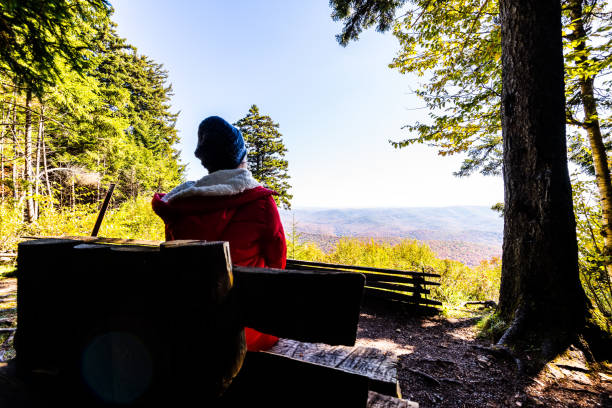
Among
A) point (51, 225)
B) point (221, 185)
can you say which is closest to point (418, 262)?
point (221, 185)

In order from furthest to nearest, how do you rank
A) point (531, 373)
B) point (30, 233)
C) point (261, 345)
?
point (30, 233)
point (531, 373)
point (261, 345)

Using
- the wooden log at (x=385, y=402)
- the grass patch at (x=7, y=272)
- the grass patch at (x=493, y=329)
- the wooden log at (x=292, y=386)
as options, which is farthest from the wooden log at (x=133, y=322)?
the grass patch at (x=7, y=272)

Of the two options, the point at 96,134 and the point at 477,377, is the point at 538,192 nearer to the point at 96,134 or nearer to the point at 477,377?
the point at 477,377

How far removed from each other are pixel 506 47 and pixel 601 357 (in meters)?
4.57

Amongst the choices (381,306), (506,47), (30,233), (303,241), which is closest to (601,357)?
(381,306)

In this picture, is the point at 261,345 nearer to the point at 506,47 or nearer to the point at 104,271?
the point at 104,271

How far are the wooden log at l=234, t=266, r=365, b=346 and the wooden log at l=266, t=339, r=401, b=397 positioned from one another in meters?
0.45

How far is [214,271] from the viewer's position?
0.61 m

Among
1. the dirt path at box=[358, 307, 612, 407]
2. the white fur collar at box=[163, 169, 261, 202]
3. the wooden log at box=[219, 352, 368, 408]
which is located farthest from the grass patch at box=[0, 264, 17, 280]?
the dirt path at box=[358, 307, 612, 407]

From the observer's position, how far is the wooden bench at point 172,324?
23.7 inches

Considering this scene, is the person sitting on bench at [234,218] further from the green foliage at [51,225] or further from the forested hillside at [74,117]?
the green foliage at [51,225]

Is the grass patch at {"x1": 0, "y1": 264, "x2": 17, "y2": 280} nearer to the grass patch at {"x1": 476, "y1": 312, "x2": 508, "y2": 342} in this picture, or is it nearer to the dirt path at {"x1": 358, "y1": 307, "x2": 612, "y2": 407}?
the dirt path at {"x1": 358, "y1": 307, "x2": 612, "y2": 407}

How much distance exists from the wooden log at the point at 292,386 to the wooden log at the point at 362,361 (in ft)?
A: 0.49

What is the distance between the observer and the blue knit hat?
5.54ft
